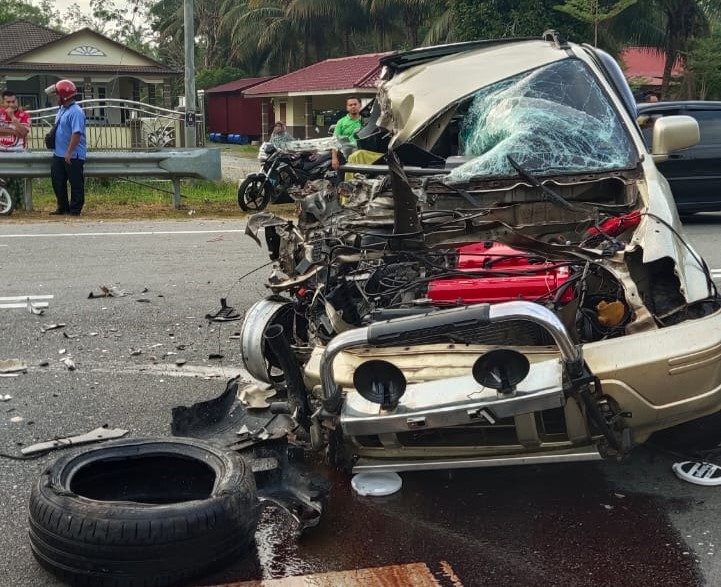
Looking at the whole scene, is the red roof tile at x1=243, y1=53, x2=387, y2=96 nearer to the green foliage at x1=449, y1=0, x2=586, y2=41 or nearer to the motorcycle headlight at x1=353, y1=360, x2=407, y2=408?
the green foliage at x1=449, y1=0, x2=586, y2=41

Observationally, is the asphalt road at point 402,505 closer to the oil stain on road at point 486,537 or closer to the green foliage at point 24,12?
the oil stain on road at point 486,537

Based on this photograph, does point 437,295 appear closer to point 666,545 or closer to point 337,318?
point 337,318

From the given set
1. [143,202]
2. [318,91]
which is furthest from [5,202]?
[318,91]

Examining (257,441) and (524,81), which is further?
(524,81)

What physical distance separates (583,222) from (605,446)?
4.51 ft

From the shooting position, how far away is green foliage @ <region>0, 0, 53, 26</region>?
64375 millimetres

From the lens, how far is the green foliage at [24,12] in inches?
2534

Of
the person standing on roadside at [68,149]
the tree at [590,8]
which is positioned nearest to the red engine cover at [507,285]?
the person standing on roadside at [68,149]

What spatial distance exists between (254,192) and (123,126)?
465 cm

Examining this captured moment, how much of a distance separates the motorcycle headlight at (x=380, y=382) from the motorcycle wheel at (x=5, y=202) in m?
11.5

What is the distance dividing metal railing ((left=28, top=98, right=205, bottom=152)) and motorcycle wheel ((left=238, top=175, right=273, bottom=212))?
271 cm

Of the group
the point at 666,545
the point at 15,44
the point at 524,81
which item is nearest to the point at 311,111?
the point at 15,44

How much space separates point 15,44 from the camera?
122ft

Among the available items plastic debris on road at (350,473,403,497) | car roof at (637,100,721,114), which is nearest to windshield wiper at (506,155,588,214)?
plastic debris on road at (350,473,403,497)
